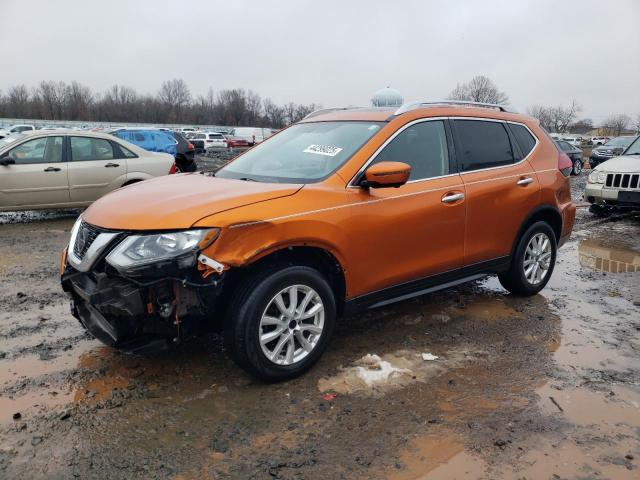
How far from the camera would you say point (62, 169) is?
28.3 ft

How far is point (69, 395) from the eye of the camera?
327 centimetres

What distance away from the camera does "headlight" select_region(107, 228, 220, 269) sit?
293cm

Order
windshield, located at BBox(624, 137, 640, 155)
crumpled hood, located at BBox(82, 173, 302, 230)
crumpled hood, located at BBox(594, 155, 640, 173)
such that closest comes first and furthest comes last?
1. crumpled hood, located at BBox(82, 173, 302, 230)
2. crumpled hood, located at BBox(594, 155, 640, 173)
3. windshield, located at BBox(624, 137, 640, 155)

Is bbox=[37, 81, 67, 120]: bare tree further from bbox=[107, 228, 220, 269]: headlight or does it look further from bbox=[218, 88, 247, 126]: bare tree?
bbox=[107, 228, 220, 269]: headlight

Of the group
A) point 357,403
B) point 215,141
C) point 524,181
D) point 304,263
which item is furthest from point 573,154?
point 215,141

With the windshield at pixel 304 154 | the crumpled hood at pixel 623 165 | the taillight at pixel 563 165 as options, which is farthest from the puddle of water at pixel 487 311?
the crumpled hood at pixel 623 165

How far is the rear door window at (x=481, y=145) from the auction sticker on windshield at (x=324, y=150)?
1.17 metres

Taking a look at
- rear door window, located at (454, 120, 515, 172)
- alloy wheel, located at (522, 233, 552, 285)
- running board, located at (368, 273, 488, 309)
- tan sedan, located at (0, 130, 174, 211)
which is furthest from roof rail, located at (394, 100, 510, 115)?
tan sedan, located at (0, 130, 174, 211)

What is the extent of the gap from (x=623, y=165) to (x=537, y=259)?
6180 mm

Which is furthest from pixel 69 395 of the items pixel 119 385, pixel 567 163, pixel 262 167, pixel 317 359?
pixel 567 163

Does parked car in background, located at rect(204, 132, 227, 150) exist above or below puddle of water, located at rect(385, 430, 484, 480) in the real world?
above

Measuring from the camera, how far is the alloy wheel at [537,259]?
5082 millimetres

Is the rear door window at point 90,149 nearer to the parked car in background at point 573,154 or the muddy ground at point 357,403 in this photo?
the muddy ground at point 357,403

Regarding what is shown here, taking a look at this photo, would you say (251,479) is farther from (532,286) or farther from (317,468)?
(532,286)
